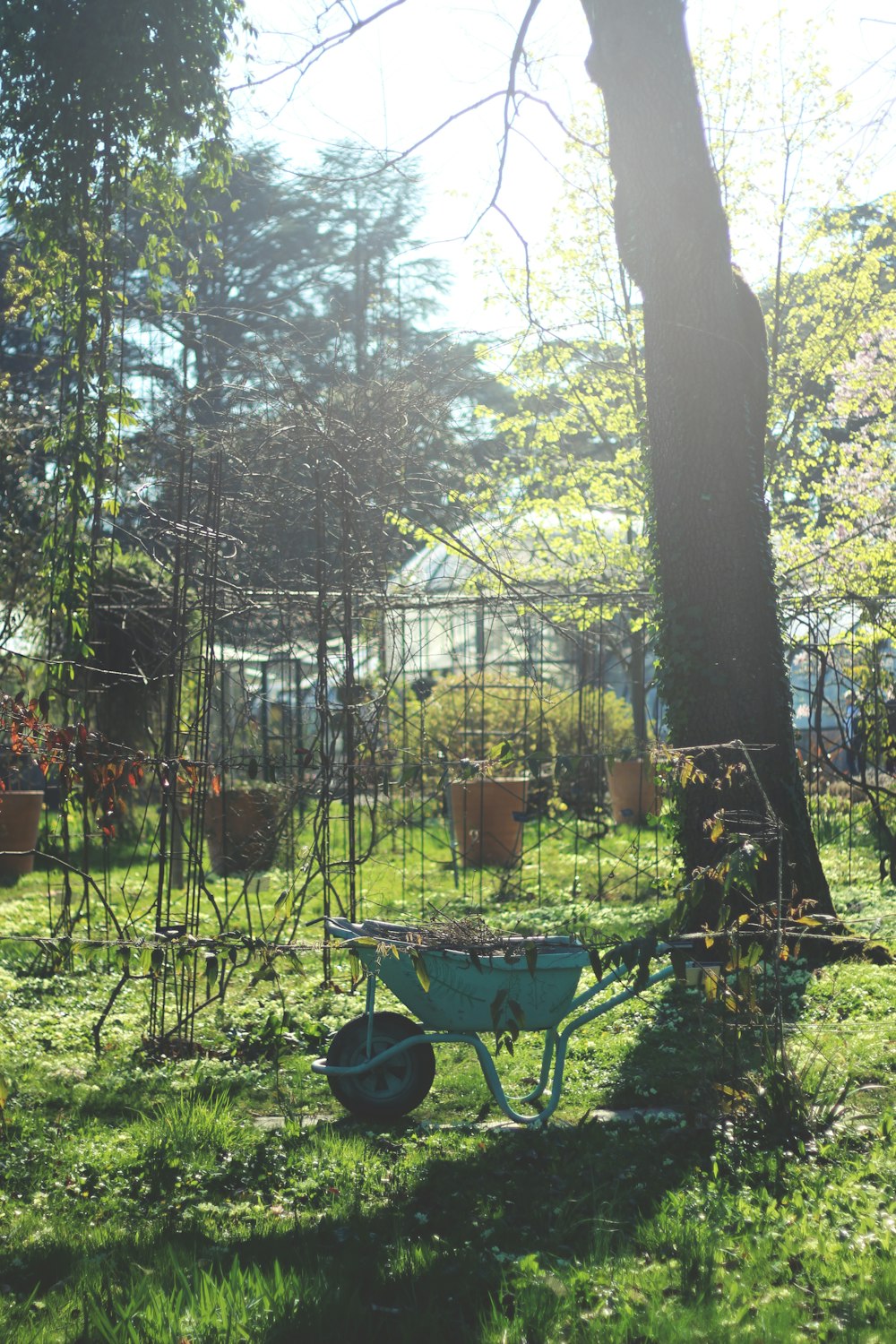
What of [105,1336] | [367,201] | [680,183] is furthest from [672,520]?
[367,201]

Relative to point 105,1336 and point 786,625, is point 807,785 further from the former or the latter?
point 105,1336

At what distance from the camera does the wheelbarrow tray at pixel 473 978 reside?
3.69 meters

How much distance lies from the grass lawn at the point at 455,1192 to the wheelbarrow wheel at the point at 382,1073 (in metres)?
0.07

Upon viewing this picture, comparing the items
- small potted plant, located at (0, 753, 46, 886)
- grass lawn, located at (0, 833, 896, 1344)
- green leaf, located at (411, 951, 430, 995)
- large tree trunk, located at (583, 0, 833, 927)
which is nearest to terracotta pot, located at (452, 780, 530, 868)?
small potted plant, located at (0, 753, 46, 886)

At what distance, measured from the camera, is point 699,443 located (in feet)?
19.6

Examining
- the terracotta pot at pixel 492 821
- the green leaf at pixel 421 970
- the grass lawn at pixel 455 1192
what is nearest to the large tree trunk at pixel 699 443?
the grass lawn at pixel 455 1192

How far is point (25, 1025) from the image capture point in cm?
512

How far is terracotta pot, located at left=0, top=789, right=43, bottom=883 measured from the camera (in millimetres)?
9422

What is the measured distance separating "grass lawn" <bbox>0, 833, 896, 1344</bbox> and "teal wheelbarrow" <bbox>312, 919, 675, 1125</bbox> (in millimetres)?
125

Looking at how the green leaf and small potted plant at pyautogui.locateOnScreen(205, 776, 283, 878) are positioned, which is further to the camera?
small potted plant at pyautogui.locateOnScreen(205, 776, 283, 878)

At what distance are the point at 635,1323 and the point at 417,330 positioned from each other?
18.4 m

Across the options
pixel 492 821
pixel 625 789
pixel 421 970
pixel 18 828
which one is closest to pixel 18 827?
pixel 18 828

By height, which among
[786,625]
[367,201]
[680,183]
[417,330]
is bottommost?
[786,625]

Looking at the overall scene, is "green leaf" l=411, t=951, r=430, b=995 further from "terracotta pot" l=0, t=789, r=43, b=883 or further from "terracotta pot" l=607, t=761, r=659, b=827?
"terracotta pot" l=607, t=761, r=659, b=827
